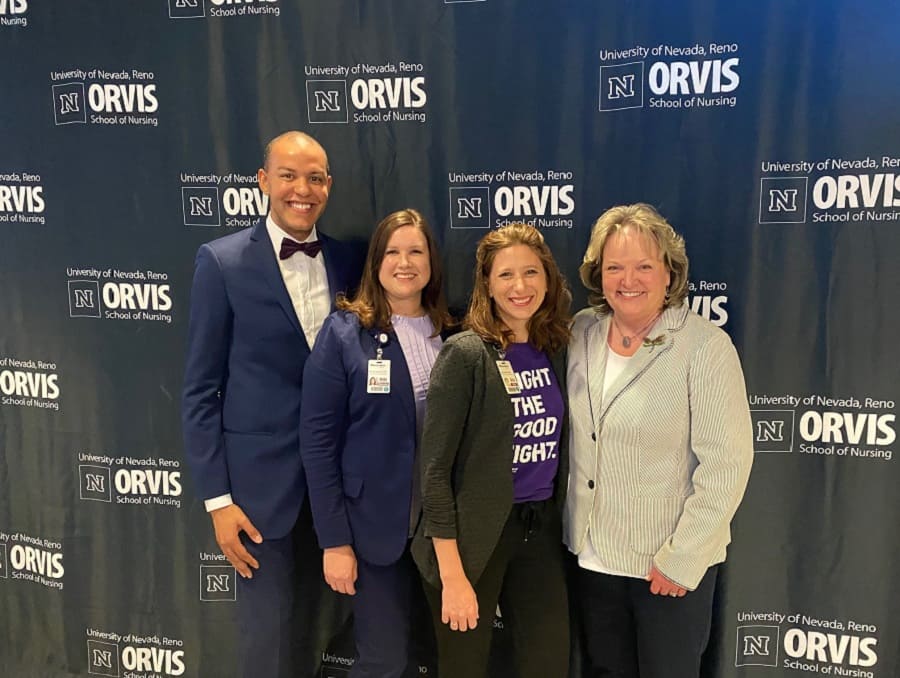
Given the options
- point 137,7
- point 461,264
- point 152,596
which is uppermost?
point 137,7

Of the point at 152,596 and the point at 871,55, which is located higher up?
the point at 871,55

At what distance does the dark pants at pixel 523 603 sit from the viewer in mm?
1865

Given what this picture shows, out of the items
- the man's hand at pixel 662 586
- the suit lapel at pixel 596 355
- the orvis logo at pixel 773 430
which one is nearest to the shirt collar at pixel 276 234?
the suit lapel at pixel 596 355

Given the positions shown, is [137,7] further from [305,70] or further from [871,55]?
[871,55]

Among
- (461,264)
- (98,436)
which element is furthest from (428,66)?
(98,436)

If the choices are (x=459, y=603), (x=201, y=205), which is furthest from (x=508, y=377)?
(x=201, y=205)

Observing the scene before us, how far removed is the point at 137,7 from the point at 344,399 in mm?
1655

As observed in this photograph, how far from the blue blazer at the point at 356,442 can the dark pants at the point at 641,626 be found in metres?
0.58

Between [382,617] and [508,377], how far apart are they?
2.75 ft

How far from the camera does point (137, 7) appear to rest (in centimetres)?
243

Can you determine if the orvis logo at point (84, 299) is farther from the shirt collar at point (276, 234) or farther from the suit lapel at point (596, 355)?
the suit lapel at point (596, 355)

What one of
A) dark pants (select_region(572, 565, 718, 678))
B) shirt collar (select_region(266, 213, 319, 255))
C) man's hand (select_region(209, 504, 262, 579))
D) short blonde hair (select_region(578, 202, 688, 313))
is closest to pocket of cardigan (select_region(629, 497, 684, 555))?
dark pants (select_region(572, 565, 718, 678))

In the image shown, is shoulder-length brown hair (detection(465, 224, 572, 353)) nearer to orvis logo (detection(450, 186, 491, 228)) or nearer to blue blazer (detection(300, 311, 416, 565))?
blue blazer (detection(300, 311, 416, 565))

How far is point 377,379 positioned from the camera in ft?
6.24
